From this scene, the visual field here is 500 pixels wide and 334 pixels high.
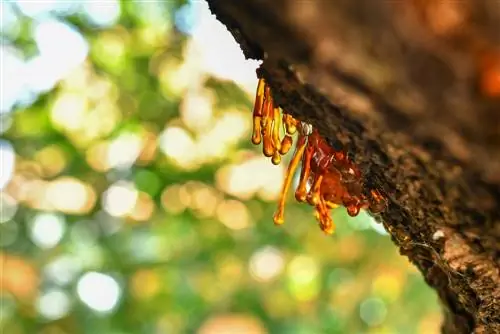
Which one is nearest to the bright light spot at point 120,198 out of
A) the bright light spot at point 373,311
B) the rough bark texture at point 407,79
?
the bright light spot at point 373,311

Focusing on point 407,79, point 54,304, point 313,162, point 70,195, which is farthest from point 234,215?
point 407,79

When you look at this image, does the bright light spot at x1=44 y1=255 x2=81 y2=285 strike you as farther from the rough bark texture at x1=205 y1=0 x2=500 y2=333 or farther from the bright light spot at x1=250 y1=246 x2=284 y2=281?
the rough bark texture at x1=205 y1=0 x2=500 y2=333

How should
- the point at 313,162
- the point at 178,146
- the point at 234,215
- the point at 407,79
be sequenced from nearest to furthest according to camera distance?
the point at 407,79
the point at 313,162
the point at 178,146
the point at 234,215

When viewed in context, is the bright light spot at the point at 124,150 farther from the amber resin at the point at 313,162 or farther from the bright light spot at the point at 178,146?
the amber resin at the point at 313,162

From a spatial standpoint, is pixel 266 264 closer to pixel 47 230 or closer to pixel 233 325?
pixel 233 325

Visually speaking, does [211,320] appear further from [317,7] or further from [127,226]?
[317,7]

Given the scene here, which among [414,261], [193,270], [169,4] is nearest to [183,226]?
[193,270]
